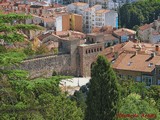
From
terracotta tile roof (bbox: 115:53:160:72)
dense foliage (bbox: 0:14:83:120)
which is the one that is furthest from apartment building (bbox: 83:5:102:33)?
dense foliage (bbox: 0:14:83:120)

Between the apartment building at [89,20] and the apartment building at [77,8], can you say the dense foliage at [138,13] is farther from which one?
the apartment building at [77,8]

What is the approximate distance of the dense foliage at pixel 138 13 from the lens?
53531mm

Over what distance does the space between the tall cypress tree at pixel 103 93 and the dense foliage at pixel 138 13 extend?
3983 centimetres

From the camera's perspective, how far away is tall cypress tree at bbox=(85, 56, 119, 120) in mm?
13984

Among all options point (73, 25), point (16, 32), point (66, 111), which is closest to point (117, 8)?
point (73, 25)

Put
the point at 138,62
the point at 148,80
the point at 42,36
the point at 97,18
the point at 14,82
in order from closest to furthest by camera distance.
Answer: the point at 14,82
the point at 148,80
the point at 138,62
the point at 42,36
the point at 97,18

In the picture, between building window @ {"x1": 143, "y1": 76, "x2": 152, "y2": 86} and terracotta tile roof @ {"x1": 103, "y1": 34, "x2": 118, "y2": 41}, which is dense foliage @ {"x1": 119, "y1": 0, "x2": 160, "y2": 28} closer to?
terracotta tile roof @ {"x1": 103, "y1": 34, "x2": 118, "y2": 41}

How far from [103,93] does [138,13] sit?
133 ft

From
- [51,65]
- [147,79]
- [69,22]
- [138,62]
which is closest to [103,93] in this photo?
[147,79]

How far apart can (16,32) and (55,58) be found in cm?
2709

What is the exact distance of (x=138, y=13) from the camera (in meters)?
53.7

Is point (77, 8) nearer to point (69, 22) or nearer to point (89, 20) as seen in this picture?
point (89, 20)

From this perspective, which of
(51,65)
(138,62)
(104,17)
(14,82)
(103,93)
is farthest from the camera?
(104,17)

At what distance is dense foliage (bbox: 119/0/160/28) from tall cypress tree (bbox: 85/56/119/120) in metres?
39.8
